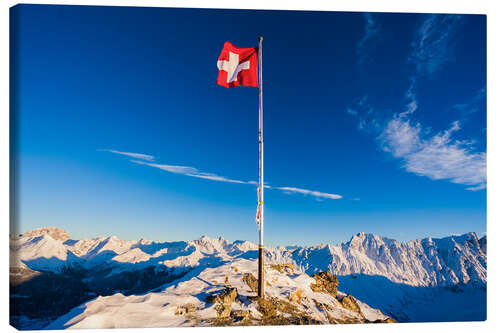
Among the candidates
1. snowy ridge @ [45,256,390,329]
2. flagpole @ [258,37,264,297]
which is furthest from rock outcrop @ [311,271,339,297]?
flagpole @ [258,37,264,297]

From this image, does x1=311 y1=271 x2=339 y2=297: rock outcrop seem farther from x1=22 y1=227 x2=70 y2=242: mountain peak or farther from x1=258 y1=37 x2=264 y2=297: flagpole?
x1=22 y1=227 x2=70 y2=242: mountain peak

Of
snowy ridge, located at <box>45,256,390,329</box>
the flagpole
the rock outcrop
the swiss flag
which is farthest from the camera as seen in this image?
the rock outcrop

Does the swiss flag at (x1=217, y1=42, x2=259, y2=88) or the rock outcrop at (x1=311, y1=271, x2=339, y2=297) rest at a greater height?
the swiss flag at (x1=217, y1=42, x2=259, y2=88)

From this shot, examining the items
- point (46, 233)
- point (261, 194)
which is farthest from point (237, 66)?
point (46, 233)

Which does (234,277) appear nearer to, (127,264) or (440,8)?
(440,8)

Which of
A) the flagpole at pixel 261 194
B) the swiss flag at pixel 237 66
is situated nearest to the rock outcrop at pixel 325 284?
the flagpole at pixel 261 194

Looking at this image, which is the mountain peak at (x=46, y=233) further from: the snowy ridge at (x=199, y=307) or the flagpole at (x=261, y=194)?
the flagpole at (x=261, y=194)

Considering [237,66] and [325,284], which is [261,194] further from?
[325,284]
